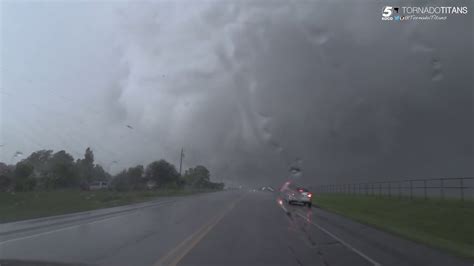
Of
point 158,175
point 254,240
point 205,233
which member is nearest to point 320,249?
point 254,240

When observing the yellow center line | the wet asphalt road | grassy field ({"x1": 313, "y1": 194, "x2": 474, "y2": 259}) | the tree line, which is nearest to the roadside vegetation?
the tree line

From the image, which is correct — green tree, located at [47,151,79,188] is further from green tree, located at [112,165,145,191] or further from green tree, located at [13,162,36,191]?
green tree, located at [112,165,145,191]

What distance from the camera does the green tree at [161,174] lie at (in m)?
123

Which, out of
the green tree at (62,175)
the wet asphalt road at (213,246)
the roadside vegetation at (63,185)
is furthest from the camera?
the green tree at (62,175)

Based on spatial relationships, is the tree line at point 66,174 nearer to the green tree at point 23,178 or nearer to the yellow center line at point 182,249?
the green tree at point 23,178

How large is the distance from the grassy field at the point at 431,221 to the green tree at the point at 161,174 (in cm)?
8909

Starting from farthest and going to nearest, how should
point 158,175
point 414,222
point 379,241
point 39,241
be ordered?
point 158,175
point 414,222
point 379,241
point 39,241

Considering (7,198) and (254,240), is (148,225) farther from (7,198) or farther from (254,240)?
(7,198)

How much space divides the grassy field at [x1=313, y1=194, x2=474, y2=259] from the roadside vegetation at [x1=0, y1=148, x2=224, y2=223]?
64.5 ft

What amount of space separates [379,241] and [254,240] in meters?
4.19

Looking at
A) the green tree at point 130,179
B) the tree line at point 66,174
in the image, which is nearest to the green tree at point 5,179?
the tree line at point 66,174

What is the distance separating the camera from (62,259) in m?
11.5

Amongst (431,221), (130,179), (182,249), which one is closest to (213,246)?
(182,249)

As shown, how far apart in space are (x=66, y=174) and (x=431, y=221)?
5845 cm
